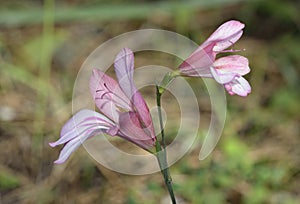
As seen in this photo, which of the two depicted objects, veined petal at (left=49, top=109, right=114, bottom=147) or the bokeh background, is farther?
the bokeh background

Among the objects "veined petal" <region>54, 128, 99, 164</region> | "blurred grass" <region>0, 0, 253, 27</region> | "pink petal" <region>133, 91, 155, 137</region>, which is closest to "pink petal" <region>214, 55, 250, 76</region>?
"pink petal" <region>133, 91, 155, 137</region>

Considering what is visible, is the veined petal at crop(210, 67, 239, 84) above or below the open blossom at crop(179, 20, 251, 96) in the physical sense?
below

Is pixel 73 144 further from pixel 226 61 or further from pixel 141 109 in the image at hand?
pixel 226 61

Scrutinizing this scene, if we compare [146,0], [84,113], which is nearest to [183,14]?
[146,0]

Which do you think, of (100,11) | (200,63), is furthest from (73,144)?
(100,11)

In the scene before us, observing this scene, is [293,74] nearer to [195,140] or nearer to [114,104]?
[195,140]

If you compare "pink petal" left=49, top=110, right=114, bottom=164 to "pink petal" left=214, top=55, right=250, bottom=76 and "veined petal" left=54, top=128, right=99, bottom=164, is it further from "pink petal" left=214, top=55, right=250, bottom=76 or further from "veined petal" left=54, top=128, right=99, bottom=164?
"pink petal" left=214, top=55, right=250, bottom=76
